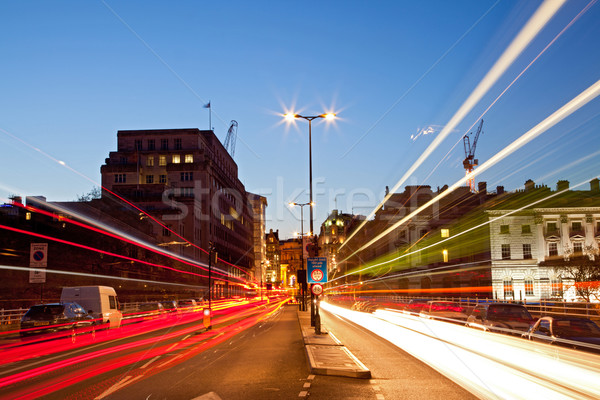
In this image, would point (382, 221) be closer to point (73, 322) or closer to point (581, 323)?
point (73, 322)

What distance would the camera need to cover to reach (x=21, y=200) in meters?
56.0

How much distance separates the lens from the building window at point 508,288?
6076 cm

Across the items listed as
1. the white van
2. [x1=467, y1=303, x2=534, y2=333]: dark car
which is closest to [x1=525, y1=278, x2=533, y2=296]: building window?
[x1=467, y1=303, x2=534, y2=333]: dark car

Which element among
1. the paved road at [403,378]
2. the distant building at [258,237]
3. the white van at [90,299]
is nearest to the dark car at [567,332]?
the paved road at [403,378]

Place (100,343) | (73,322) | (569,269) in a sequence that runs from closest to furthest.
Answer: (100,343), (73,322), (569,269)

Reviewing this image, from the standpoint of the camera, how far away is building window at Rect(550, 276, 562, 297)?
180 ft

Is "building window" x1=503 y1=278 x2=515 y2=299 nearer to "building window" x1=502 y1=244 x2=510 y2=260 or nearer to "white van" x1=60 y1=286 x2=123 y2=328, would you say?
"building window" x1=502 y1=244 x2=510 y2=260

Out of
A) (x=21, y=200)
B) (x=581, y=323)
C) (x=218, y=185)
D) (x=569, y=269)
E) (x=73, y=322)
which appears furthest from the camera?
(x=218, y=185)

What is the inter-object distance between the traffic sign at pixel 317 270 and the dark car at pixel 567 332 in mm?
11400

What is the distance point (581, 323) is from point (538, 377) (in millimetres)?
3785

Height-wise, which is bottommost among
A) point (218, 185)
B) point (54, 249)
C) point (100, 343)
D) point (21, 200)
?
point (100, 343)

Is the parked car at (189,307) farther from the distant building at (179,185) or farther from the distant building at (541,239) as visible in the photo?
the distant building at (541,239)

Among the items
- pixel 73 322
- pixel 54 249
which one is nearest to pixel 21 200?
pixel 54 249

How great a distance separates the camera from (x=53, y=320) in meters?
23.2
